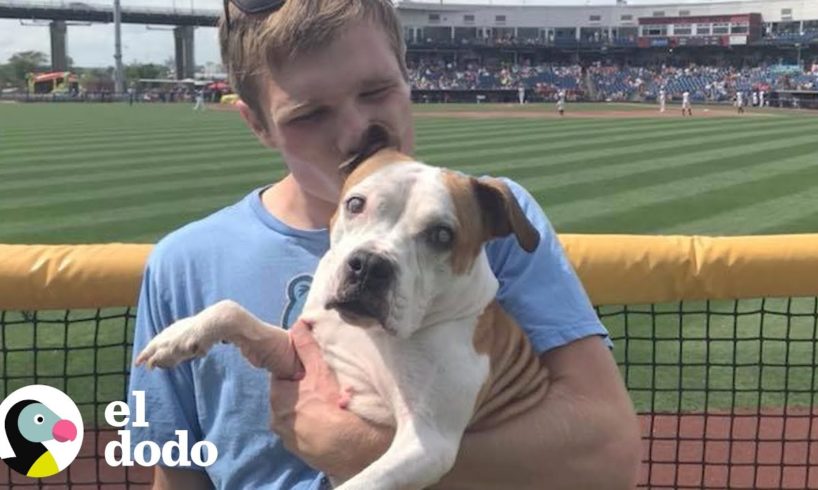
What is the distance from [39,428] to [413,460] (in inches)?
70.7

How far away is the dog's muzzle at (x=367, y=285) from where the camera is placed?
1702 mm

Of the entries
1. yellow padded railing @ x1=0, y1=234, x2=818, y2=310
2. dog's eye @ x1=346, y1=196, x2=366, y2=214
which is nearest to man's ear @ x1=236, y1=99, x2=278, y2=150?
dog's eye @ x1=346, y1=196, x2=366, y2=214

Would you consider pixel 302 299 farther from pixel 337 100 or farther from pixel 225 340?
pixel 337 100

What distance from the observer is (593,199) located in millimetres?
12867

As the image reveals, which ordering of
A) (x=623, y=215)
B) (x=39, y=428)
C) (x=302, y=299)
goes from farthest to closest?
(x=623, y=215) → (x=39, y=428) → (x=302, y=299)

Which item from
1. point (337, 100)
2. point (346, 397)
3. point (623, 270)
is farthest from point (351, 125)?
point (623, 270)

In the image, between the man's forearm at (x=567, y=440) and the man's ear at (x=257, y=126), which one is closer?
the man's forearm at (x=567, y=440)

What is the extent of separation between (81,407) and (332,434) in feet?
→ 13.1

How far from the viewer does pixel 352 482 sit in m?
1.71

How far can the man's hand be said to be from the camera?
1.88 metres

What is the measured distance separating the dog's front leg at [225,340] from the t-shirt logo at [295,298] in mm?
101

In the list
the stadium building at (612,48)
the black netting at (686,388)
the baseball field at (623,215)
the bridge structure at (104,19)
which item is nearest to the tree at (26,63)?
the bridge structure at (104,19)

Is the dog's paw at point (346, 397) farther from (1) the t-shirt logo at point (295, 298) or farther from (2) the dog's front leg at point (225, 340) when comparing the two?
(1) the t-shirt logo at point (295, 298)

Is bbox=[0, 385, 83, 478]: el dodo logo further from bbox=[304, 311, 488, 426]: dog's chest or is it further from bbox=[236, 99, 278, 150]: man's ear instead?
bbox=[304, 311, 488, 426]: dog's chest
